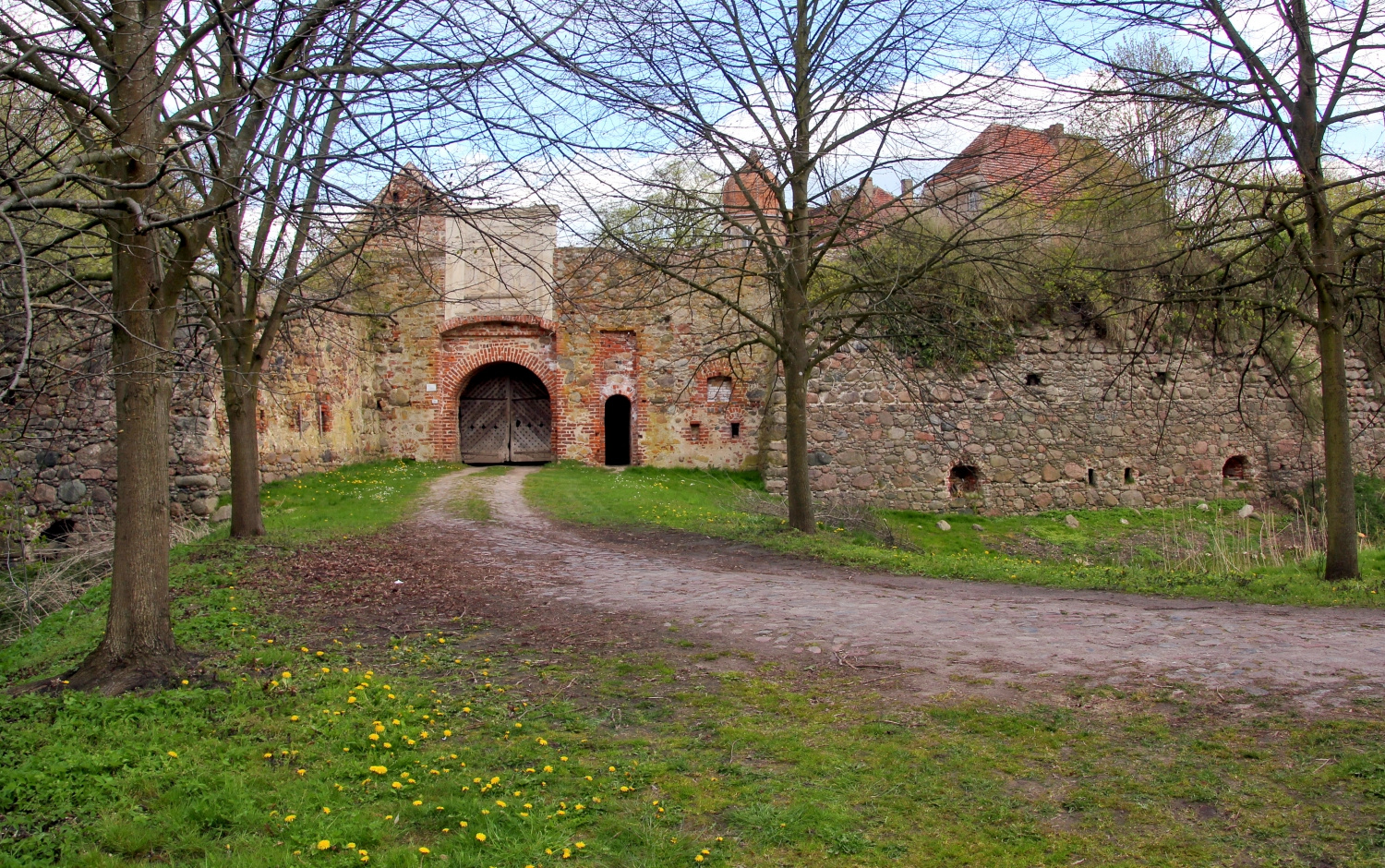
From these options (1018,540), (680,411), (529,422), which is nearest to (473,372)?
(529,422)

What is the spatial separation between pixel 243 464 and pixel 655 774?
7806 millimetres

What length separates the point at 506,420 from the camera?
66.3 feet

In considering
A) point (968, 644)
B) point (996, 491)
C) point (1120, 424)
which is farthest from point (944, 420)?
point (968, 644)

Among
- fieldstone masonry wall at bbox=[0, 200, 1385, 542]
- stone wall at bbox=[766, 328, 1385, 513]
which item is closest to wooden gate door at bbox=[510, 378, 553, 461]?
fieldstone masonry wall at bbox=[0, 200, 1385, 542]

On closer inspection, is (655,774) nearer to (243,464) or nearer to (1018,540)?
(243,464)

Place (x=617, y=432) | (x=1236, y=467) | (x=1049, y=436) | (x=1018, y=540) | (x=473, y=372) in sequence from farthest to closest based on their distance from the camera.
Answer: (x=617, y=432)
(x=473, y=372)
(x=1236, y=467)
(x=1049, y=436)
(x=1018, y=540)

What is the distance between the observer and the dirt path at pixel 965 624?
492cm

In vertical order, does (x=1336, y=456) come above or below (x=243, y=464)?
below

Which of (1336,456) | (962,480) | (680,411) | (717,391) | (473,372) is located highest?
(473,372)

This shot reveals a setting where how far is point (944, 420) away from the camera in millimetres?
15281

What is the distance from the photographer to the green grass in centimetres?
798

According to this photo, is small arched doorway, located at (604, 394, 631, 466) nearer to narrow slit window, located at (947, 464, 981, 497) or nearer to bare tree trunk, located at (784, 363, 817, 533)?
narrow slit window, located at (947, 464, 981, 497)

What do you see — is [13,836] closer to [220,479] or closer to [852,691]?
[852,691]

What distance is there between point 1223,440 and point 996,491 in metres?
4.68
